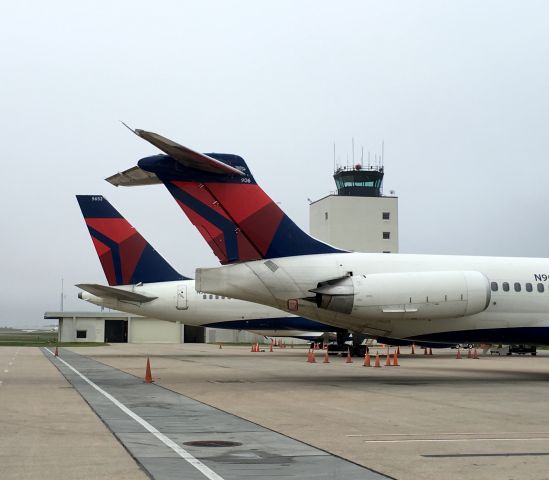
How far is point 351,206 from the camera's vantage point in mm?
72125

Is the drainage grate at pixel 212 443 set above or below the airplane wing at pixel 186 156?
below

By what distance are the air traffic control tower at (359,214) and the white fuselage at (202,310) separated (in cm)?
3332

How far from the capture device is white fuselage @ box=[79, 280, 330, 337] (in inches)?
1506

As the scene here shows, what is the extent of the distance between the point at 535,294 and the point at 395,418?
40.2 feet

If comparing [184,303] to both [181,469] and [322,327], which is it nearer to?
[322,327]

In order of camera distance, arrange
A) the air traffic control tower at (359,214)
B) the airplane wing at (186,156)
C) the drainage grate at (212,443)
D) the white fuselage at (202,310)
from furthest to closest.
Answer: the air traffic control tower at (359,214) → the white fuselage at (202,310) → the airplane wing at (186,156) → the drainage grate at (212,443)

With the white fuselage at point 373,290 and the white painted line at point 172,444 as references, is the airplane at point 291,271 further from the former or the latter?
the white painted line at point 172,444

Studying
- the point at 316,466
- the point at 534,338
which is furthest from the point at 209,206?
the point at 316,466

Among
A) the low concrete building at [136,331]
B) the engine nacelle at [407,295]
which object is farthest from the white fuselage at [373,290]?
the low concrete building at [136,331]

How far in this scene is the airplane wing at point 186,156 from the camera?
1811 centimetres

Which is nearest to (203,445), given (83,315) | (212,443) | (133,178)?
(212,443)

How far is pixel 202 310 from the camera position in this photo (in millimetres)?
38938

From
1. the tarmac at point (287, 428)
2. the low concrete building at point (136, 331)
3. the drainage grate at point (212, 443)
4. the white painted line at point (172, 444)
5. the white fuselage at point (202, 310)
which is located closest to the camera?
the white painted line at point (172, 444)

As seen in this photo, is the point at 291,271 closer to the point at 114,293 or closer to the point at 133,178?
the point at 133,178
